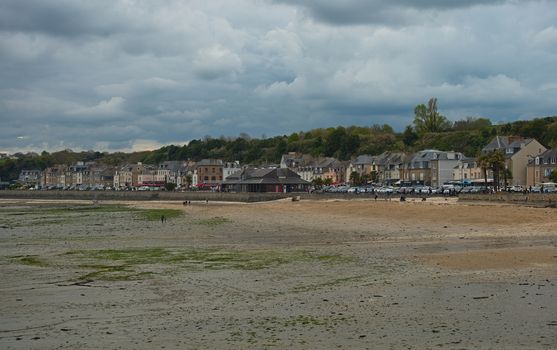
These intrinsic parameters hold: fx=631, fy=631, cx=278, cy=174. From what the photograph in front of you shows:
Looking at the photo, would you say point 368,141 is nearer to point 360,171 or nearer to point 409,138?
point 409,138

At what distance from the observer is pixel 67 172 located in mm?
182000

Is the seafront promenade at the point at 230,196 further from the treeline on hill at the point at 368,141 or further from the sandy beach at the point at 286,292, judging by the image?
the treeline on hill at the point at 368,141

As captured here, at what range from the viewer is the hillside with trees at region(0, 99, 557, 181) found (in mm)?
115250

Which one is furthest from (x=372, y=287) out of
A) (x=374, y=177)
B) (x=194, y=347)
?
(x=374, y=177)

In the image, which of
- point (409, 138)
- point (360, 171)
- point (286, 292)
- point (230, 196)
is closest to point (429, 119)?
point (409, 138)

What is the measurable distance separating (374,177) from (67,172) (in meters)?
107

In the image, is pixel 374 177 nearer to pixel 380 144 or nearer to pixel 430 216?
pixel 380 144

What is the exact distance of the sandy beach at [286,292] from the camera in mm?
11008

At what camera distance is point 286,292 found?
1531 centimetres

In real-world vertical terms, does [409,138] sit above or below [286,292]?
above

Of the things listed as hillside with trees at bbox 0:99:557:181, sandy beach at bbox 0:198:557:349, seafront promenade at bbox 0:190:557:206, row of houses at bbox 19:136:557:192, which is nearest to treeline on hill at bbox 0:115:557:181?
hillside with trees at bbox 0:99:557:181

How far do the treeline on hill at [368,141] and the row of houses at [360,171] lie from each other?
12.2m

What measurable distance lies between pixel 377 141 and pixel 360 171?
30.3m

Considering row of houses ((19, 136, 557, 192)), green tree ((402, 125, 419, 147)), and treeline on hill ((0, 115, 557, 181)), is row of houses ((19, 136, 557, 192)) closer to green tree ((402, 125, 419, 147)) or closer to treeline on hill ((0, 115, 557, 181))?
treeline on hill ((0, 115, 557, 181))
